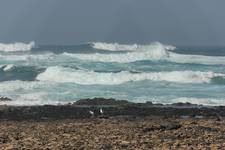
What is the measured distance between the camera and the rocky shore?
1351 centimetres

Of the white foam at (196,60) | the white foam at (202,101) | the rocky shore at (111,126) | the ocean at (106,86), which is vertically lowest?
the rocky shore at (111,126)

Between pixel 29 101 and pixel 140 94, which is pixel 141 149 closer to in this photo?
pixel 29 101

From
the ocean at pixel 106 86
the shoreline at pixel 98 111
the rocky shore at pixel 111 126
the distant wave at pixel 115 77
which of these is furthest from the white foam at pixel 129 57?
the shoreline at pixel 98 111

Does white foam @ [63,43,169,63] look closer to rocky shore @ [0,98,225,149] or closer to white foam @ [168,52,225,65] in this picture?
white foam @ [168,52,225,65]

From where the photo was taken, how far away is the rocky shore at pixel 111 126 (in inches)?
532

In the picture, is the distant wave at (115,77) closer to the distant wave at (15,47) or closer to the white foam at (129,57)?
the white foam at (129,57)

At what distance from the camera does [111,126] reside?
56.0 feet

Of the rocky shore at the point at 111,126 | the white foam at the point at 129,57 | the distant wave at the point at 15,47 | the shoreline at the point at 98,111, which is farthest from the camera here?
the distant wave at the point at 15,47

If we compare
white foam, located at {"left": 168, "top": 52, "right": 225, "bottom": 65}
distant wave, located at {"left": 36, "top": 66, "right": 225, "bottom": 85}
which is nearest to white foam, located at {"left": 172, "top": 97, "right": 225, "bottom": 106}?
distant wave, located at {"left": 36, "top": 66, "right": 225, "bottom": 85}

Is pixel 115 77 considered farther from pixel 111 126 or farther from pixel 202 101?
pixel 111 126

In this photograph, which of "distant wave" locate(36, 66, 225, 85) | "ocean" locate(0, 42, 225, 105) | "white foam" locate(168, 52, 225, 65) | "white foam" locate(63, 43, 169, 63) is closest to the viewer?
"ocean" locate(0, 42, 225, 105)

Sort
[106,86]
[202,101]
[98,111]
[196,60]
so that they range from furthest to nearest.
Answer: [196,60] → [106,86] → [202,101] → [98,111]

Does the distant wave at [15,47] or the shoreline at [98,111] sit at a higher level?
the distant wave at [15,47]

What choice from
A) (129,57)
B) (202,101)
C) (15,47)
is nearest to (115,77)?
(202,101)
